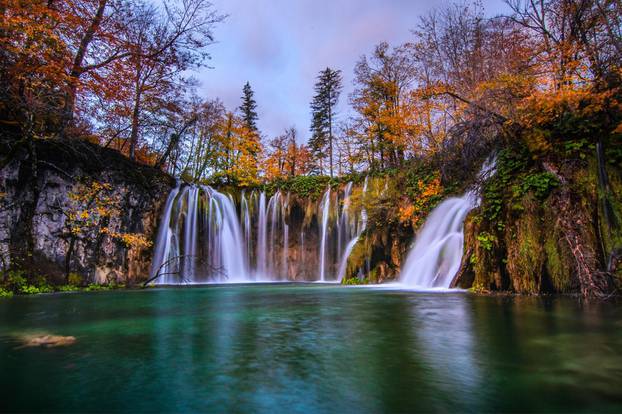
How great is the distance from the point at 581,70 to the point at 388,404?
364 inches

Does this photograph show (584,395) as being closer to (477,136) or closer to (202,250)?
(477,136)

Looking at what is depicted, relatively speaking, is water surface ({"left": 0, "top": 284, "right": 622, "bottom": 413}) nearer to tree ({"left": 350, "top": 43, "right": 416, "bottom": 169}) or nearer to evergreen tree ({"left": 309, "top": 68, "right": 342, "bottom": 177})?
tree ({"left": 350, "top": 43, "right": 416, "bottom": 169})

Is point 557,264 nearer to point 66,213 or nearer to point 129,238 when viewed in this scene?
point 129,238

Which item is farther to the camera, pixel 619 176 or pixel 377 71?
pixel 377 71

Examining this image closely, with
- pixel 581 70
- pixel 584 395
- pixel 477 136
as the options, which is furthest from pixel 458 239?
pixel 584 395

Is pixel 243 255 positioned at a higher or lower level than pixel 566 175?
lower

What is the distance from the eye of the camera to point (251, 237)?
793 inches

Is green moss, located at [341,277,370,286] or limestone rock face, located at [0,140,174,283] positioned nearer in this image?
limestone rock face, located at [0,140,174,283]

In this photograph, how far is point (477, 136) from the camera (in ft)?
32.2

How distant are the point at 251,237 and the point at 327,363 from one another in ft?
57.5

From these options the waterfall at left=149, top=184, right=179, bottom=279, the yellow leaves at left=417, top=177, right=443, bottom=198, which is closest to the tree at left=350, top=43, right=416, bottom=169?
the yellow leaves at left=417, top=177, right=443, bottom=198

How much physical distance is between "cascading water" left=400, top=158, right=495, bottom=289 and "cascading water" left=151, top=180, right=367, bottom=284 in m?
6.17

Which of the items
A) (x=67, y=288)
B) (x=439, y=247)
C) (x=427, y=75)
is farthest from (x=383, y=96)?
(x=67, y=288)

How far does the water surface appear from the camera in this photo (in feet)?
7.04
